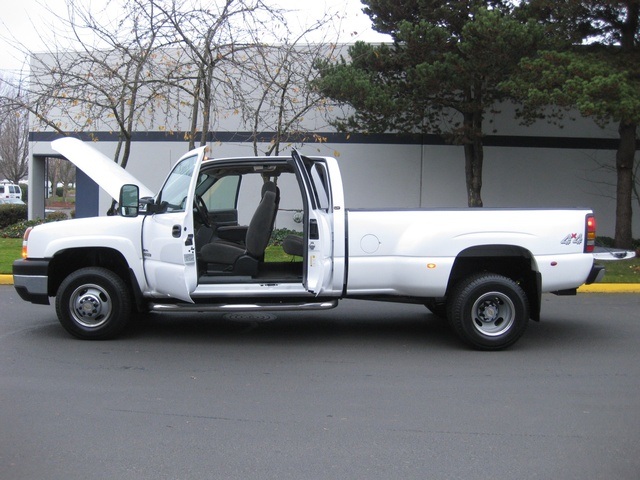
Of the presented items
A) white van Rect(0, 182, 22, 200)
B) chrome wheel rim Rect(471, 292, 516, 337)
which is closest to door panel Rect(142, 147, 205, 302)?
chrome wheel rim Rect(471, 292, 516, 337)

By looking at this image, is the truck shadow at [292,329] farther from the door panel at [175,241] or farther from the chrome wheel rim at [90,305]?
the door panel at [175,241]

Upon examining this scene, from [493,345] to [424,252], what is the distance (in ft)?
3.93

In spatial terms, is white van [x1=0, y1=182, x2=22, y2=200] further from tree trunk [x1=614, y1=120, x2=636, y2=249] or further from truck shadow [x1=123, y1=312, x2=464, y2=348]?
truck shadow [x1=123, y1=312, x2=464, y2=348]

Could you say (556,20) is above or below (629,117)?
above

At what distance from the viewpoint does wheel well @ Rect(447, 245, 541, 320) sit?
724 centimetres

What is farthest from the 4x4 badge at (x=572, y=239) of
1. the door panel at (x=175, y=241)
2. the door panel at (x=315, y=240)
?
the door panel at (x=175, y=241)

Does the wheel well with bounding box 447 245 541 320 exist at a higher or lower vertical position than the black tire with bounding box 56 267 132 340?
higher

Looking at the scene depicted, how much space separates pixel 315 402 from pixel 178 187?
305 cm

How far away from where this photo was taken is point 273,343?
7652 millimetres

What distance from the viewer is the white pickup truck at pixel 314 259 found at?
23.6ft

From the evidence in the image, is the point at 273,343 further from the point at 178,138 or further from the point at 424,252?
the point at 178,138

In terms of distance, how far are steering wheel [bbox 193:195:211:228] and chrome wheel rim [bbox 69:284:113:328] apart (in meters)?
1.49

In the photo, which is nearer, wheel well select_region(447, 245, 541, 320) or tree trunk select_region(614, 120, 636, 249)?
wheel well select_region(447, 245, 541, 320)

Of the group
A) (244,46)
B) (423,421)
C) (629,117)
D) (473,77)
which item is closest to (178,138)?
(244,46)
